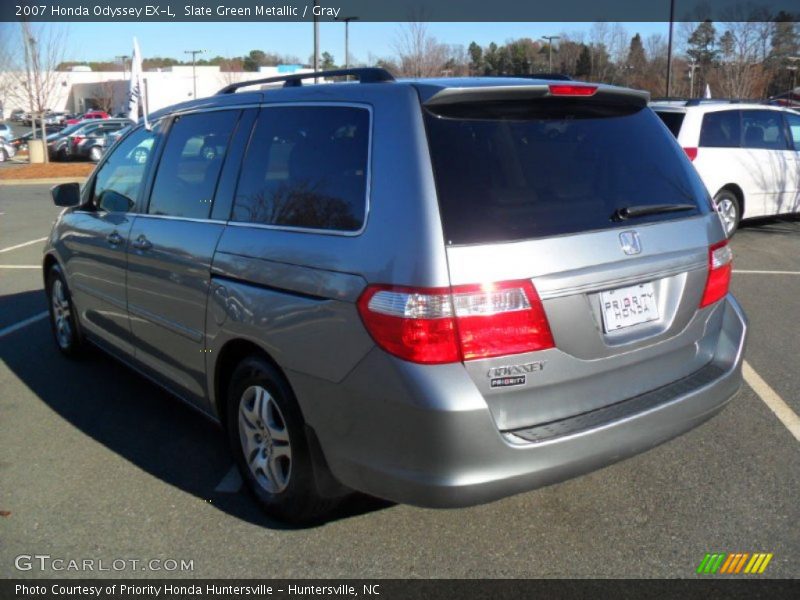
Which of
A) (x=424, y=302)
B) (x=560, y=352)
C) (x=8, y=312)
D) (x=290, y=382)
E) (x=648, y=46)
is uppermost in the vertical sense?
(x=648, y=46)

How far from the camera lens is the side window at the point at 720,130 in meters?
10.4

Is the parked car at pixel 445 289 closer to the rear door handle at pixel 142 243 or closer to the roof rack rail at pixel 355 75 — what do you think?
the roof rack rail at pixel 355 75

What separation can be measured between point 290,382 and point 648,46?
41.1m

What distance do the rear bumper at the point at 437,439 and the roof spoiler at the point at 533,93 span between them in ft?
3.29

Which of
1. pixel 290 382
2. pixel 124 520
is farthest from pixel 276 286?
pixel 124 520

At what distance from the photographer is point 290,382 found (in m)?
3.13

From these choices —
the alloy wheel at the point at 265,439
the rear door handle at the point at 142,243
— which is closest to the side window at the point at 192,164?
the rear door handle at the point at 142,243

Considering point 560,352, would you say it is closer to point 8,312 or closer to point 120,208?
point 120,208

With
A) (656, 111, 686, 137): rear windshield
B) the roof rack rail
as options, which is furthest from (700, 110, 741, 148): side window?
the roof rack rail

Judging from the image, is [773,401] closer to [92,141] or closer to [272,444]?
[272,444]

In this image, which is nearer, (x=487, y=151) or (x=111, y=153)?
(x=487, y=151)

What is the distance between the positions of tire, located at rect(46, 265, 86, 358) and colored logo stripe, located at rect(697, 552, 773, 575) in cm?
435

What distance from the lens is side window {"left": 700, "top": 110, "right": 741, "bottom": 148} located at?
10.4 meters

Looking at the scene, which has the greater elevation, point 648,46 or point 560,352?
point 648,46
